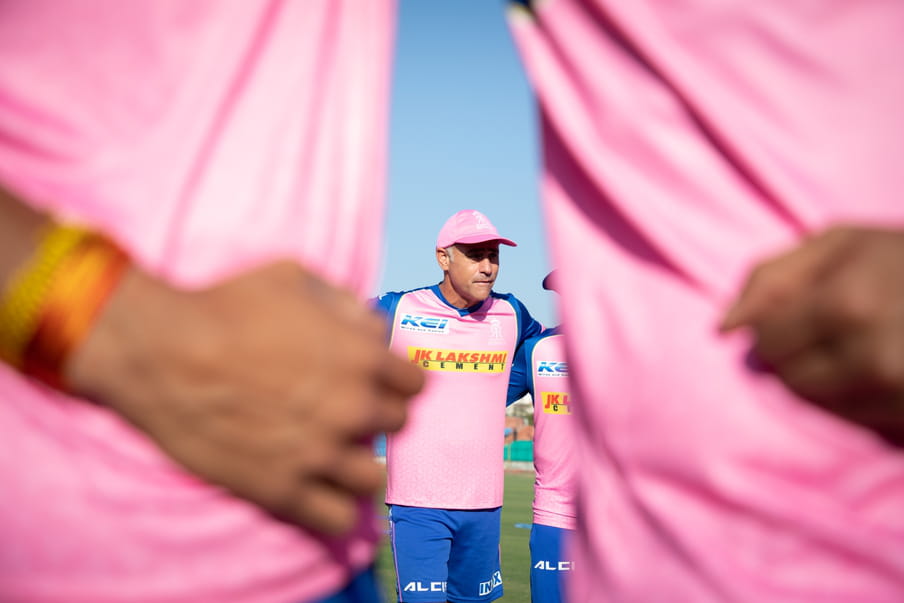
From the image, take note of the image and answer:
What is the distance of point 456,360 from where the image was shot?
616 cm

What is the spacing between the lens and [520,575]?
876 centimetres

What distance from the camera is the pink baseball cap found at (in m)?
6.75

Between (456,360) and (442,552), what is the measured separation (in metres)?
1.37

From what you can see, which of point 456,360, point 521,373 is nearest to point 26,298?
point 456,360

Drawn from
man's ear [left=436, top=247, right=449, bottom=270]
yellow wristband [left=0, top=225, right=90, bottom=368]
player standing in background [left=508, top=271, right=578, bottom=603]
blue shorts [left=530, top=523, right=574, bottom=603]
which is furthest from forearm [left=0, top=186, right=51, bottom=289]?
man's ear [left=436, top=247, right=449, bottom=270]

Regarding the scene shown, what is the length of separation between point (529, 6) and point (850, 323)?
0.53 meters

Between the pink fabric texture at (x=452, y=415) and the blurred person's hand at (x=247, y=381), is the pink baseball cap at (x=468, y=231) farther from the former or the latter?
the blurred person's hand at (x=247, y=381)

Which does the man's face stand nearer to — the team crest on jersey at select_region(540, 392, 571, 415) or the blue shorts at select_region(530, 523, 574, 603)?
the team crest on jersey at select_region(540, 392, 571, 415)

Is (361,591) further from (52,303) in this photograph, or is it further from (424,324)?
(424,324)

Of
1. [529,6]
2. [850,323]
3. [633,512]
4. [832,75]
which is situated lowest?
[633,512]

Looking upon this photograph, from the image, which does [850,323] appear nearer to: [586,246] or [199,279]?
[586,246]

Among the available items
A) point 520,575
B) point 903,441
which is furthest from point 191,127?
point 520,575

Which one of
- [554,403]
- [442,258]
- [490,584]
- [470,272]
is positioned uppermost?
[442,258]

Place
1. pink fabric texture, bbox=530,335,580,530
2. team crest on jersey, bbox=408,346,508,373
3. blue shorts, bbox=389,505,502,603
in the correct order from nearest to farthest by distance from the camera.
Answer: blue shorts, bbox=389,505,502,603
team crest on jersey, bbox=408,346,508,373
pink fabric texture, bbox=530,335,580,530
